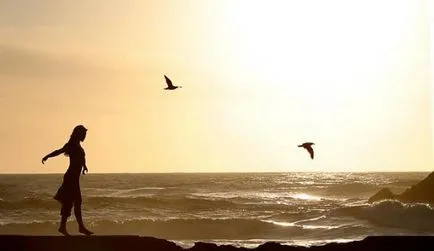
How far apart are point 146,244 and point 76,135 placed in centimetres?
250

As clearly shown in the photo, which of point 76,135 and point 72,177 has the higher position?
point 76,135

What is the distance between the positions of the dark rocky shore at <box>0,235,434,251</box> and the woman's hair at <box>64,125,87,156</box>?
187 centimetres

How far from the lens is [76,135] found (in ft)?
34.6

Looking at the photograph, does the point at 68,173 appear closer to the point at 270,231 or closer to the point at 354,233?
the point at 354,233

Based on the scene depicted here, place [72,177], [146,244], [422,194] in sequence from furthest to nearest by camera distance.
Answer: [422,194], [72,177], [146,244]

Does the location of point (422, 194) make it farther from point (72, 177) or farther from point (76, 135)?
point (76, 135)

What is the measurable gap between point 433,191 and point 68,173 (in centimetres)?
3407

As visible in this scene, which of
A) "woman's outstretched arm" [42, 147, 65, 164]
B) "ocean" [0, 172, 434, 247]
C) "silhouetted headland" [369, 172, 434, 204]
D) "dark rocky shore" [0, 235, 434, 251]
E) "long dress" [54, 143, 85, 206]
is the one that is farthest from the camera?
"silhouetted headland" [369, 172, 434, 204]

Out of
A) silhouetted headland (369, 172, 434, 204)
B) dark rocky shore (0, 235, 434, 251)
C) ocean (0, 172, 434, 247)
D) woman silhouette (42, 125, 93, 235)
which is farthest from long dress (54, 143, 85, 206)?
silhouetted headland (369, 172, 434, 204)

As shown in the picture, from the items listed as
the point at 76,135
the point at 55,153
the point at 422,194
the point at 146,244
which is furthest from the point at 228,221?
the point at 146,244

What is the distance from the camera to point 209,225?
35.2 meters

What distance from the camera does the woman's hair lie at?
10523 millimetres

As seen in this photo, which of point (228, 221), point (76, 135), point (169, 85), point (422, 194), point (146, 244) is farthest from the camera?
point (422, 194)

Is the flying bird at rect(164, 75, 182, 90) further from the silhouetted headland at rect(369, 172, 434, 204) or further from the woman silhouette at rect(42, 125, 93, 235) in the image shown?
the silhouetted headland at rect(369, 172, 434, 204)
